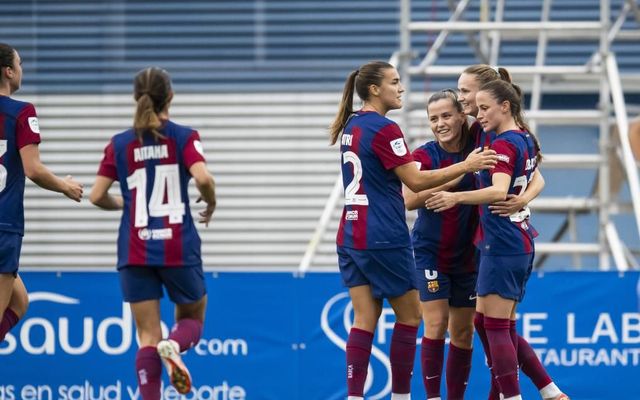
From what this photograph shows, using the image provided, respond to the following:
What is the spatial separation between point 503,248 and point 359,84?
1.17 meters

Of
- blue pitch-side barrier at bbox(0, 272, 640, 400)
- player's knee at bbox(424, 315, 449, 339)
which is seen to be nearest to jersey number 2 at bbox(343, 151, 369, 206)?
player's knee at bbox(424, 315, 449, 339)

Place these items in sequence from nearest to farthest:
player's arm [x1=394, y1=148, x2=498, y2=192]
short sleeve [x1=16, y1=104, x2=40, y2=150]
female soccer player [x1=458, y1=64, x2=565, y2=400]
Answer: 1. player's arm [x1=394, y1=148, x2=498, y2=192]
2. female soccer player [x1=458, y1=64, x2=565, y2=400]
3. short sleeve [x1=16, y1=104, x2=40, y2=150]

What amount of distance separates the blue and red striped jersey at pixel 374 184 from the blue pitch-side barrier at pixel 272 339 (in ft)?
7.60

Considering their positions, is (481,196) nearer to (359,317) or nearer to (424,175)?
(424,175)

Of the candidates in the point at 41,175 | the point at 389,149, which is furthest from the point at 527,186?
the point at 41,175

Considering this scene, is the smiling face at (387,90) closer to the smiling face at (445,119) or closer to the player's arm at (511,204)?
the smiling face at (445,119)

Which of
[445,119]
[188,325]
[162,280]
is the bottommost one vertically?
[188,325]

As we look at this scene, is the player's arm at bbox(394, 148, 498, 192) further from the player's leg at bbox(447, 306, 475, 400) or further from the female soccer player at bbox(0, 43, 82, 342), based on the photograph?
the female soccer player at bbox(0, 43, 82, 342)

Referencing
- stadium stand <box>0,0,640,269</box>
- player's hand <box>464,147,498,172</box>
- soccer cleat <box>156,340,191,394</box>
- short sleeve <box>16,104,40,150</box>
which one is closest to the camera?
soccer cleat <box>156,340,191,394</box>

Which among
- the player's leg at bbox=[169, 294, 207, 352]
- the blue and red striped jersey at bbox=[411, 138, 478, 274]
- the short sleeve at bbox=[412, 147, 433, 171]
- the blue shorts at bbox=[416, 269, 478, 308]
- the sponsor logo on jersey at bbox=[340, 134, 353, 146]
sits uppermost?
the sponsor logo on jersey at bbox=[340, 134, 353, 146]

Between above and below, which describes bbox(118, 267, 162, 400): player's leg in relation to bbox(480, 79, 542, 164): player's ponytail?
below

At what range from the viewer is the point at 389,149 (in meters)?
6.43

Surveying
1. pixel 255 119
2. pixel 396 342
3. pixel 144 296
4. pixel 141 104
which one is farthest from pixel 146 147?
pixel 255 119

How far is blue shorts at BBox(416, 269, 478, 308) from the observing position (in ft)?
22.7
